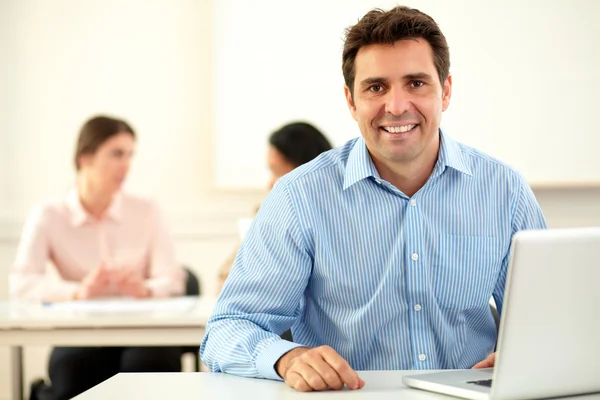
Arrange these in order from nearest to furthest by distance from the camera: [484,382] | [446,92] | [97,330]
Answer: [484,382] < [446,92] < [97,330]

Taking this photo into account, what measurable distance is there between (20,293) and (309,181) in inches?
79.1

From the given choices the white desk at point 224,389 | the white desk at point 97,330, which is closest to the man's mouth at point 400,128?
the white desk at point 224,389

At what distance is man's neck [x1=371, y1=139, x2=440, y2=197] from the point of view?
1.75 meters

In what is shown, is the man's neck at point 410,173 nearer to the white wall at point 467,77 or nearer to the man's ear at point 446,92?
the man's ear at point 446,92

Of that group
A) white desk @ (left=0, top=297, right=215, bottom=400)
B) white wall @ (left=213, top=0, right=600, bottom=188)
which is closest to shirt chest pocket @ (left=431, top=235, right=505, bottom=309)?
white desk @ (left=0, top=297, right=215, bottom=400)

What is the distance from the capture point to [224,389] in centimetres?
134

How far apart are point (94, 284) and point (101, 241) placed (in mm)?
527

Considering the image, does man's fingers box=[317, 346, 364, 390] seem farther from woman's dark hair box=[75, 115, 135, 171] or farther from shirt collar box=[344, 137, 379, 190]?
woman's dark hair box=[75, 115, 135, 171]

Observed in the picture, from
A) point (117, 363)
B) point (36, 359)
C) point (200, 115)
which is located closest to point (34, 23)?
point (200, 115)

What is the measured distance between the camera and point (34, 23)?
4.68m

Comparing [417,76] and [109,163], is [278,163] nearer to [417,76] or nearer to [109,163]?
[109,163]

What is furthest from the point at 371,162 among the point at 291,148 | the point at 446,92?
the point at 291,148

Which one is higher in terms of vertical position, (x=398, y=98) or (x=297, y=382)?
(x=398, y=98)

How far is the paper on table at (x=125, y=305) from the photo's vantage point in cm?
291
